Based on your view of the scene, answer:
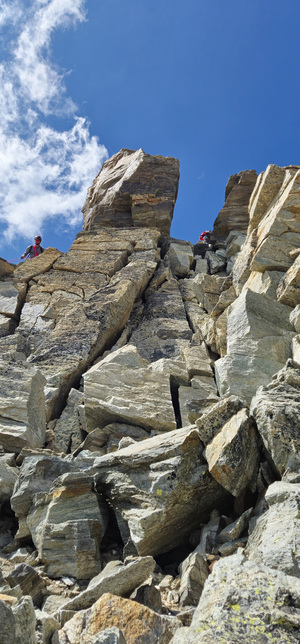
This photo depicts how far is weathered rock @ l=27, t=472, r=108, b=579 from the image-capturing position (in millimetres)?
8211

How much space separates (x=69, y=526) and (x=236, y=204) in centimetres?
3708

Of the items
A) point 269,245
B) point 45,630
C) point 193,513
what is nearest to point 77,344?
point 269,245

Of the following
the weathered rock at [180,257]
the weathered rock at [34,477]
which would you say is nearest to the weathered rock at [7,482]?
the weathered rock at [34,477]

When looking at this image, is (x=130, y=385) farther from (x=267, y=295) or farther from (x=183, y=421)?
(x=267, y=295)

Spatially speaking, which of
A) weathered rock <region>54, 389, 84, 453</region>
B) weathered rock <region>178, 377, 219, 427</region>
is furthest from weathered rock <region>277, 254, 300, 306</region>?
weathered rock <region>54, 389, 84, 453</region>

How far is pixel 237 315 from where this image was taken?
664 inches

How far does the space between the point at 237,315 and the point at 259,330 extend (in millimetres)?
1247

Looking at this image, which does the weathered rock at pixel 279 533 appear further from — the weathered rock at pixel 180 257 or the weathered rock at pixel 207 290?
the weathered rock at pixel 180 257

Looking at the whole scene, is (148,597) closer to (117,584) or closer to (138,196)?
(117,584)

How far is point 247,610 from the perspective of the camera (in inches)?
187

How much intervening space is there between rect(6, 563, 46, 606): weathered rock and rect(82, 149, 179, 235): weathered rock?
3246 cm

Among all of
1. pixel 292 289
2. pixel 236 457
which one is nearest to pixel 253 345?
pixel 292 289

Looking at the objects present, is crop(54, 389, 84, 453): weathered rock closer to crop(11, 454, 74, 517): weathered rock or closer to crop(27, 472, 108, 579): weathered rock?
crop(11, 454, 74, 517): weathered rock

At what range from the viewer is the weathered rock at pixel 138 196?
125 ft
